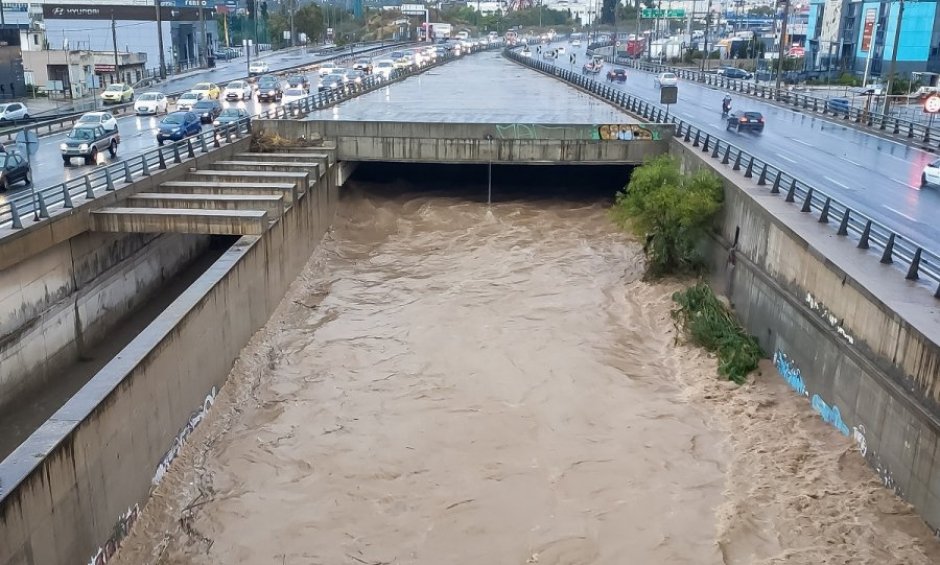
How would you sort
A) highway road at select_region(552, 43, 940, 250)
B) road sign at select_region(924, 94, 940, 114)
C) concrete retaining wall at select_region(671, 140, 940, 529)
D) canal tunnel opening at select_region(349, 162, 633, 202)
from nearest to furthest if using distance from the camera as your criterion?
concrete retaining wall at select_region(671, 140, 940, 529) < highway road at select_region(552, 43, 940, 250) < road sign at select_region(924, 94, 940, 114) < canal tunnel opening at select_region(349, 162, 633, 202)

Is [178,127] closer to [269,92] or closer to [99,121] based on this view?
[99,121]

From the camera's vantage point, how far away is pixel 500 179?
45625mm

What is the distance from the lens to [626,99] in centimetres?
5262

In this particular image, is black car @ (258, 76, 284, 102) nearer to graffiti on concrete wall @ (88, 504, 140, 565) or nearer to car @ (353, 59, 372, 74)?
car @ (353, 59, 372, 74)

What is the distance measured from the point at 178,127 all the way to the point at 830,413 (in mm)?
31619

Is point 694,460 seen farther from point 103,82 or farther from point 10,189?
point 103,82

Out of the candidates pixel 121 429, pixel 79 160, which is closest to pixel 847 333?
pixel 121 429

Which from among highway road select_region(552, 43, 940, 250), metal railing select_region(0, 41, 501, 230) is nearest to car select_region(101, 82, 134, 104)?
metal railing select_region(0, 41, 501, 230)

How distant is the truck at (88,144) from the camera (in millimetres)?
32969

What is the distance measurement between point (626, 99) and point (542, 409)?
3653cm

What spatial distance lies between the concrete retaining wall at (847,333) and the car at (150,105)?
39.3 metres

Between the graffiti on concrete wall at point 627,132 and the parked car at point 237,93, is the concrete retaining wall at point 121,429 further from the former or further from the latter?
the parked car at point 237,93

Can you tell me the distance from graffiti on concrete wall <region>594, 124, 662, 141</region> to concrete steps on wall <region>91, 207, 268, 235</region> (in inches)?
716

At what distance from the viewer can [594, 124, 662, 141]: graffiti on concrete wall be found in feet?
124
